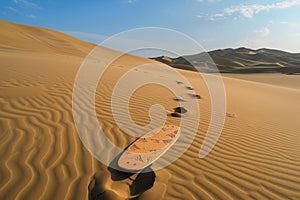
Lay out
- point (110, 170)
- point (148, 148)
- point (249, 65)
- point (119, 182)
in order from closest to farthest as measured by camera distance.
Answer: point (119, 182)
point (110, 170)
point (148, 148)
point (249, 65)

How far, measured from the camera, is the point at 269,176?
305 centimetres

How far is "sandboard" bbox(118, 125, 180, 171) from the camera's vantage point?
2863 mm

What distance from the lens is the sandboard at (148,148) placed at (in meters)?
2.86

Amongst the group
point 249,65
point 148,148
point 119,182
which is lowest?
point 119,182

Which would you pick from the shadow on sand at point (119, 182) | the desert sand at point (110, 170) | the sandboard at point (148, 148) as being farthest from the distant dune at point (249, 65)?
the shadow on sand at point (119, 182)

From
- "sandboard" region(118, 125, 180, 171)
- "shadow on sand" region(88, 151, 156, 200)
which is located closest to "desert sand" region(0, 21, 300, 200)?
"shadow on sand" region(88, 151, 156, 200)

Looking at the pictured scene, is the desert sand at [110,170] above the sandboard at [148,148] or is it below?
below

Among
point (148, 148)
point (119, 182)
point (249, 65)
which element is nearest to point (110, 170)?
point (119, 182)

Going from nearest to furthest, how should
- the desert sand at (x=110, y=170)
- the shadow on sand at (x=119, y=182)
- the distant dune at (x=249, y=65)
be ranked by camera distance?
the shadow on sand at (x=119, y=182) < the desert sand at (x=110, y=170) < the distant dune at (x=249, y=65)

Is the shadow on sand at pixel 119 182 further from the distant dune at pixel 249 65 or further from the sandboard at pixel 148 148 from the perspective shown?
the distant dune at pixel 249 65

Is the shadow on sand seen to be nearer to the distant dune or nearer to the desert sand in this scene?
the desert sand

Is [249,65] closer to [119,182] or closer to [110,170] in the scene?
[110,170]

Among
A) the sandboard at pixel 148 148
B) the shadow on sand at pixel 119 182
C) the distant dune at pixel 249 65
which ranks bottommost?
the shadow on sand at pixel 119 182

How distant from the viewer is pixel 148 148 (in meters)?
3.32
